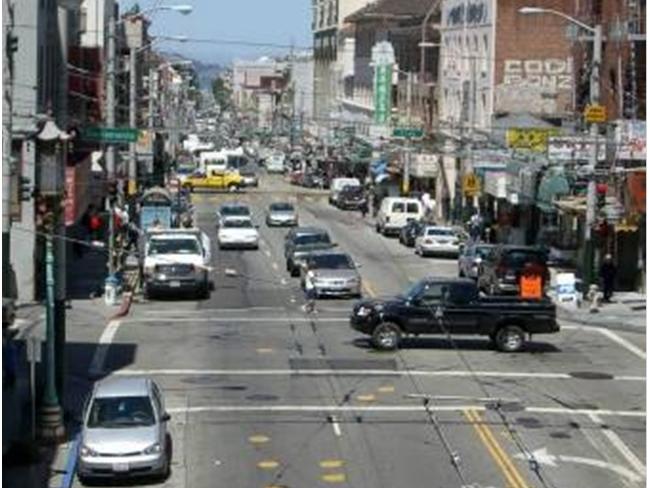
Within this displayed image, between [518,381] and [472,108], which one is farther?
[472,108]

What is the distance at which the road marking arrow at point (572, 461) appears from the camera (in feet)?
82.4

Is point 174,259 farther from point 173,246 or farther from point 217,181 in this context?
point 217,181

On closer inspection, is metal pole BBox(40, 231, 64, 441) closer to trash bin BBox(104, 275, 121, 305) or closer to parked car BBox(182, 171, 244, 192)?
trash bin BBox(104, 275, 121, 305)

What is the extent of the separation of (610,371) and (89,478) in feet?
50.2

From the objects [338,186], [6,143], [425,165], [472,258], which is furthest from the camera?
[338,186]

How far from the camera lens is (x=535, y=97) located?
7656 centimetres

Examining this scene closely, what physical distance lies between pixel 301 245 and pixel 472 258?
19.1 ft

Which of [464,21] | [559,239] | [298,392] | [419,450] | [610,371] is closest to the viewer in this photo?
[419,450]

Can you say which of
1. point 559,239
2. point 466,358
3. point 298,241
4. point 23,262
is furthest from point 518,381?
point 559,239

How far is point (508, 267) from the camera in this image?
4969 centimetres

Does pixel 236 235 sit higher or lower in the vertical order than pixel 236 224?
lower

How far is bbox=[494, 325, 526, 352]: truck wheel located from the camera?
37.8 m

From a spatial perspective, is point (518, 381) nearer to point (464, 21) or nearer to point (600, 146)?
point (600, 146)

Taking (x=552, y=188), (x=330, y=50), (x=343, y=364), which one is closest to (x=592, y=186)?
(x=552, y=188)
